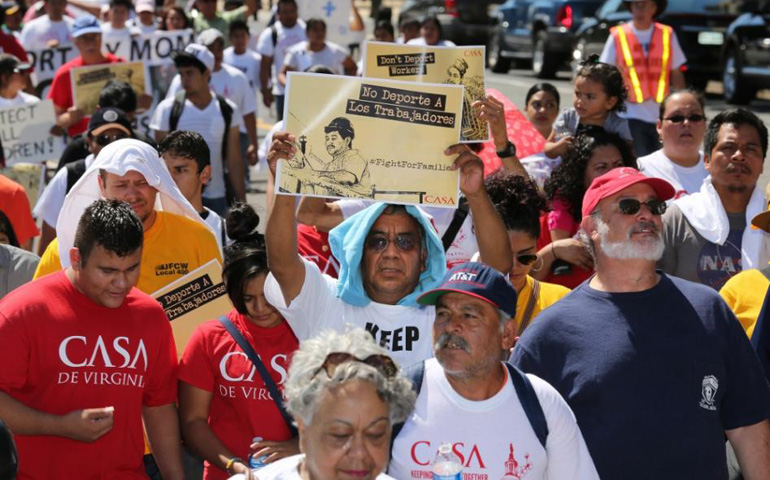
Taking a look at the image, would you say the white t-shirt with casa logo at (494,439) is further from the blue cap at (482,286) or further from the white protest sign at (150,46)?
the white protest sign at (150,46)

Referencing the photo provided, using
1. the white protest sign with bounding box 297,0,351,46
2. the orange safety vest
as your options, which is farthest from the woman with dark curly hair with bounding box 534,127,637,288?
the white protest sign with bounding box 297,0,351,46

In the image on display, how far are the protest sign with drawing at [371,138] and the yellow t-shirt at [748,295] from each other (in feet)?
4.76

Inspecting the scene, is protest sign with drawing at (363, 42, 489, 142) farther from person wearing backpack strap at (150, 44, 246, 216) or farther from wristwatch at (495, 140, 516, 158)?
person wearing backpack strap at (150, 44, 246, 216)

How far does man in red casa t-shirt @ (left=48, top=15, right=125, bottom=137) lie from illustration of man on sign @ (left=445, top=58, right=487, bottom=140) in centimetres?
671

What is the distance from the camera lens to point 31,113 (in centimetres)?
1181

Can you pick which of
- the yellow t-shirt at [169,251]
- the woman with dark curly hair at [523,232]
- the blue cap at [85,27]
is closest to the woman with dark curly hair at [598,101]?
the woman with dark curly hair at [523,232]

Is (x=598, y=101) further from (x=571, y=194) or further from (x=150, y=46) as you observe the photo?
(x=150, y=46)

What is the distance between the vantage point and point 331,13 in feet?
53.1

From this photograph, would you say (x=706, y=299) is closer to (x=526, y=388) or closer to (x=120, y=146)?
(x=526, y=388)

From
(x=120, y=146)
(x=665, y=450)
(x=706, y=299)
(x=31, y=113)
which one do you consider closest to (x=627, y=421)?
(x=665, y=450)

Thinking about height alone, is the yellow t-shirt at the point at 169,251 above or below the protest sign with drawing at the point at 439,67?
below

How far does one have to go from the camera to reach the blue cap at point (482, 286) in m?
4.73

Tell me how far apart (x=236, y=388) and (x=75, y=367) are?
2.52 ft

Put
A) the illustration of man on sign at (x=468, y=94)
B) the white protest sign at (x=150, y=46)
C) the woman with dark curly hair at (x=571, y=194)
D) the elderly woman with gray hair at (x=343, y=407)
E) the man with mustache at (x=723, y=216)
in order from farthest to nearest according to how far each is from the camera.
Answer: the white protest sign at (x=150, y=46), the woman with dark curly hair at (x=571, y=194), the man with mustache at (x=723, y=216), the illustration of man on sign at (x=468, y=94), the elderly woman with gray hair at (x=343, y=407)
